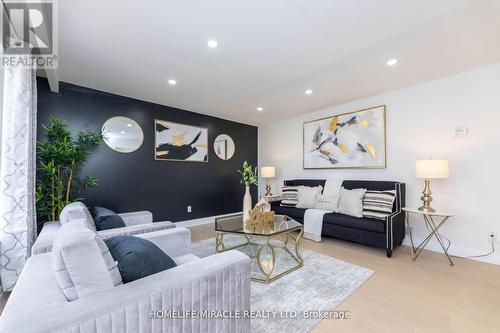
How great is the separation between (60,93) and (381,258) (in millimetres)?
4978

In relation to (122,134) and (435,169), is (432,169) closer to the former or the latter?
(435,169)

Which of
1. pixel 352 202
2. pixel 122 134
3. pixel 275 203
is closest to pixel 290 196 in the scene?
pixel 275 203

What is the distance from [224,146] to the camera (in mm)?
5125

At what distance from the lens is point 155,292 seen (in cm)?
97

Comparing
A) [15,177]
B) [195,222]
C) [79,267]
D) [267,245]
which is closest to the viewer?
[79,267]

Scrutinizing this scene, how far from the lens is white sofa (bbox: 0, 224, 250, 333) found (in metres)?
0.79

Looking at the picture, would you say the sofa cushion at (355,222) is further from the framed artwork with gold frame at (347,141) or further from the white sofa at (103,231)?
the white sofa at (103,231)

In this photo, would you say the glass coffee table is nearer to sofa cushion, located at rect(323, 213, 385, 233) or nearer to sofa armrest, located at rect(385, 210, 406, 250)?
sofa cushion, located at rect(323, 213, 385, 233)

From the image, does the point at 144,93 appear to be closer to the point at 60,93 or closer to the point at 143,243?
the point at 60,93

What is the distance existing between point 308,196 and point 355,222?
100 cm

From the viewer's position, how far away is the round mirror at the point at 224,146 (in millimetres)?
4980

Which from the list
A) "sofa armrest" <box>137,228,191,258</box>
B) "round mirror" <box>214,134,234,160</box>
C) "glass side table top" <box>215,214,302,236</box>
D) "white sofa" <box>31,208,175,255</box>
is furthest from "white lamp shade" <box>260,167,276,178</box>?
"sofa armrest" <box>137,228,191,258</box>

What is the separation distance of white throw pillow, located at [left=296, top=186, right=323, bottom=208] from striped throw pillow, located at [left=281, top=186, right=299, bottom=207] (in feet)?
0.36

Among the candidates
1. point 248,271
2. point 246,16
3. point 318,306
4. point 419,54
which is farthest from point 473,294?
point 246,16
